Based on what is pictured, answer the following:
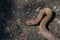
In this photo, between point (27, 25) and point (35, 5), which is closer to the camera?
Result: point (27, 25)

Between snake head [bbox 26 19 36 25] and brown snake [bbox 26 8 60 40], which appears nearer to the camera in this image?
brown snake [bbox 26 8 60 40]

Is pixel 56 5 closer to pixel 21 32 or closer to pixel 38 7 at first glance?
pixel 38 7

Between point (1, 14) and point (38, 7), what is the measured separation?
2.26 feet

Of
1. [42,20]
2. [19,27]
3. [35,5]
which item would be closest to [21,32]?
[19,27]

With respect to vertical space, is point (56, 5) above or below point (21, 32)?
above

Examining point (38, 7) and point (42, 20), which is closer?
point (42, 20)

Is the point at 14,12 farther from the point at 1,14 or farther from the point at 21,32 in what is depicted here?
the point at 21,32

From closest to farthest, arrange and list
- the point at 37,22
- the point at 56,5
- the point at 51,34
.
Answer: the point at 51,34 → the point at 37,22 → the point at 56,5

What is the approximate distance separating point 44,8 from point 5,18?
0.72 m

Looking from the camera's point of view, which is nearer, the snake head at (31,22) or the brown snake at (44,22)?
the brown snake at (44,22)

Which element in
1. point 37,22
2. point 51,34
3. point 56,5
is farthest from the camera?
point 56,5

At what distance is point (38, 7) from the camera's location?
4.37m

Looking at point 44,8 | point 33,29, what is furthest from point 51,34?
point 44,8

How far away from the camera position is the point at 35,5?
4414 millimetres
